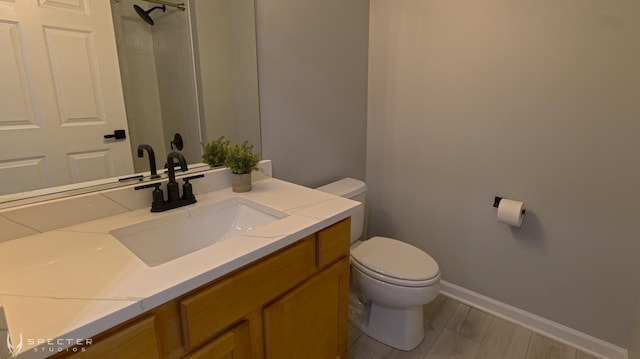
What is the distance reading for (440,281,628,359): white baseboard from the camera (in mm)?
1667

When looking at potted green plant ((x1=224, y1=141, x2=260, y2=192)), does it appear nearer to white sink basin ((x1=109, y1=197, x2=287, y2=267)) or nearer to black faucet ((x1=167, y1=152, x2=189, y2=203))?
white sink basin ((x1=109, y1=197, x2=287, y2=267))

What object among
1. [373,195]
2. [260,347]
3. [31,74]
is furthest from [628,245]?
[31,74]

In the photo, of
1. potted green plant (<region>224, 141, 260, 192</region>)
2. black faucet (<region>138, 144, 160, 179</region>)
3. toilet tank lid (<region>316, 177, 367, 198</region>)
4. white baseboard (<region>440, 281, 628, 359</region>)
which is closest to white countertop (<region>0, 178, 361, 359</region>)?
black faucet (<region>138, 144, 160, 179</region>)

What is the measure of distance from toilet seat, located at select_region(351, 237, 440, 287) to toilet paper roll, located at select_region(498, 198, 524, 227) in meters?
0.44

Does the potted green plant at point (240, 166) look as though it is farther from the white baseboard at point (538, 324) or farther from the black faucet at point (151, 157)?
the white baseboard at point (538, 324)

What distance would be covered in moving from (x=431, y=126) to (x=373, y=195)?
63 cm

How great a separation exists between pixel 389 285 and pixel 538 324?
95cm

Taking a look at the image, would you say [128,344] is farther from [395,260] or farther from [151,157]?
[395,260]

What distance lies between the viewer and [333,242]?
4.05ft

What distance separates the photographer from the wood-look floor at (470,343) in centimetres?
169

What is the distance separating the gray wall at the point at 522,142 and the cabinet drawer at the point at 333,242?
3.31 feet

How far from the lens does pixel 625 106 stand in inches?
57.2
